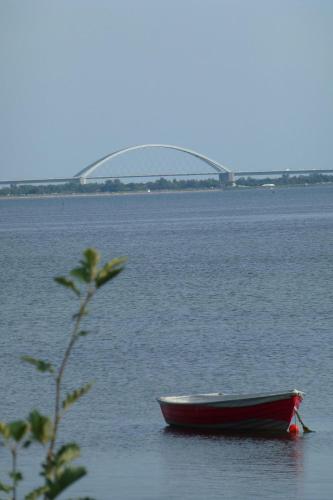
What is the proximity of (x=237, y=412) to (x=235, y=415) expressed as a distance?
0.08 metres

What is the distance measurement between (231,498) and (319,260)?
196ft

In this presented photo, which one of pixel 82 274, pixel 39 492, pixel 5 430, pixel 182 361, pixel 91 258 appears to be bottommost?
pixel 182 361

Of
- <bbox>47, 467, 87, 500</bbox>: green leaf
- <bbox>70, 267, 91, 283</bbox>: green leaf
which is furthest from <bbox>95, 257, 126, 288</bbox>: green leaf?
<bbox>47, 467, 87, 500</bbox>: green leaf

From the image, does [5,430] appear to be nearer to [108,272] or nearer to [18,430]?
[18,430]

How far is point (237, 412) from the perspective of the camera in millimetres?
25672

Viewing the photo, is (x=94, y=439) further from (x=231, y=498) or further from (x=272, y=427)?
(x=231, y=498)

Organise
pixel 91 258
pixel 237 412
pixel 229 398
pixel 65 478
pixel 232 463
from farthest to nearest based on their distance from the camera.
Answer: pixel 229 398, pixel 237 412, pixel 232 463, pixel 91 258, pixel 65 478

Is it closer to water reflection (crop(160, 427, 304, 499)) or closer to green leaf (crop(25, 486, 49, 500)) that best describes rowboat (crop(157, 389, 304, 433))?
water reflection (crop(160, 427, 304, 499))

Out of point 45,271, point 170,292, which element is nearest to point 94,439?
point 170,292

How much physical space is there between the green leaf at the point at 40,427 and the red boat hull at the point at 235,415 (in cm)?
1739

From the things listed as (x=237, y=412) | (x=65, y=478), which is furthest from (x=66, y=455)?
(x=237, y=412)

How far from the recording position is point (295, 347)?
120 ft

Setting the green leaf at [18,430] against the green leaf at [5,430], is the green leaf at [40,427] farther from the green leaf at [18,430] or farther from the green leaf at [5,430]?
the green leaf at [5,430]

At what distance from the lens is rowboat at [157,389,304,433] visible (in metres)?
25.3
